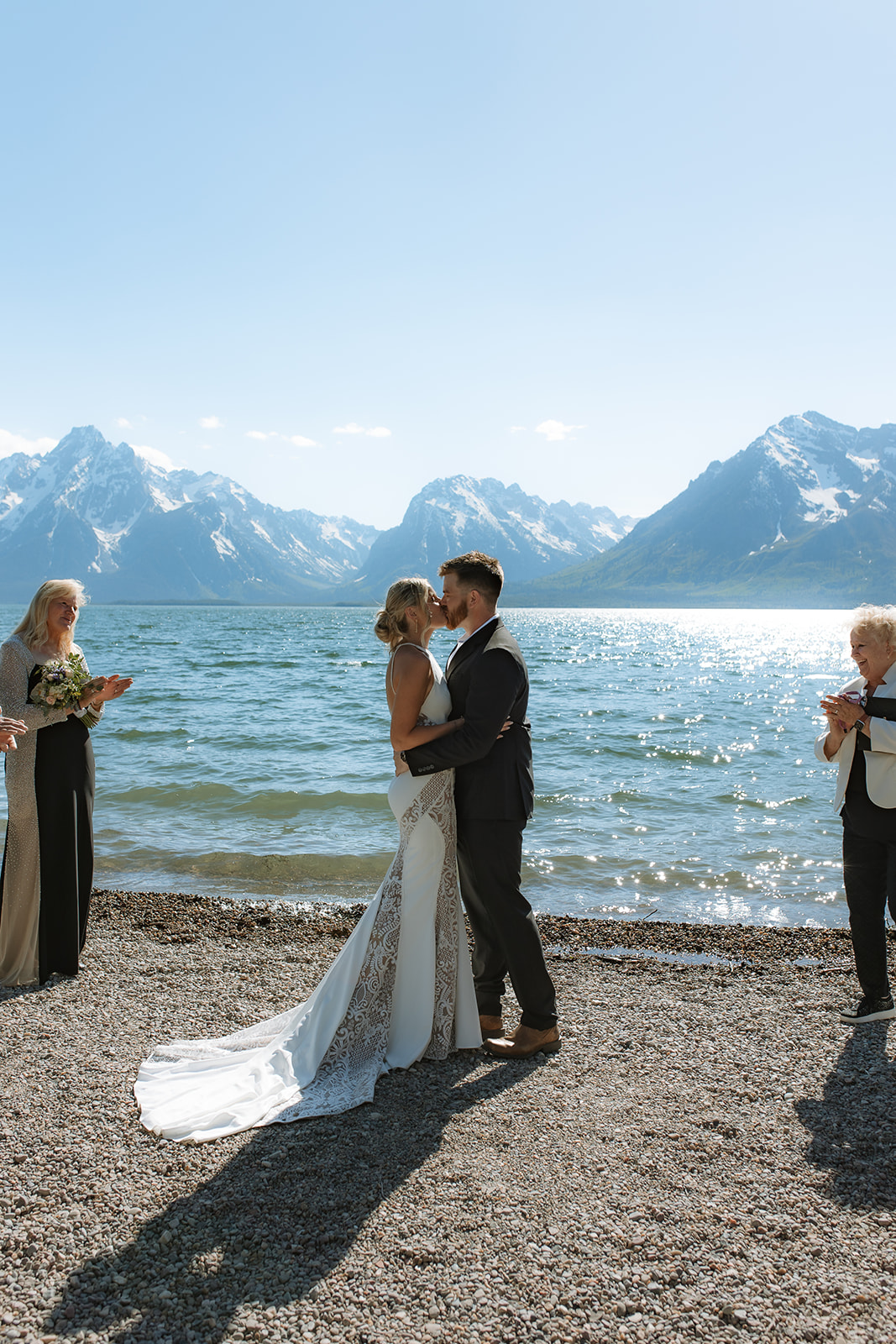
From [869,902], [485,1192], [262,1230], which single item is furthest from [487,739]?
[869,902]

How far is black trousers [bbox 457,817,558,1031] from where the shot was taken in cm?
524

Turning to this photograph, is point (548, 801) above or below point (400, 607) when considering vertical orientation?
below

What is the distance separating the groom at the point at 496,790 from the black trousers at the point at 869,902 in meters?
2.36

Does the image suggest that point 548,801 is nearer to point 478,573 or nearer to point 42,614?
point 42,614

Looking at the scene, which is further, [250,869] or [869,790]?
[250,869]

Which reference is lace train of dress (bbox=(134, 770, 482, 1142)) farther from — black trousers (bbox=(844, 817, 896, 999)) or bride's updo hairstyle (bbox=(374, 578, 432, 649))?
black trousers (bbox=(844, 817, 896, 999))

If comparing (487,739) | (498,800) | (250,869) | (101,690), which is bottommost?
(250,869)

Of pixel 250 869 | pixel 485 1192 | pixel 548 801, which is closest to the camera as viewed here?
pixel 485 1192

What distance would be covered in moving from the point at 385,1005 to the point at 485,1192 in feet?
4.79

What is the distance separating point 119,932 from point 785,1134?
6.19 m

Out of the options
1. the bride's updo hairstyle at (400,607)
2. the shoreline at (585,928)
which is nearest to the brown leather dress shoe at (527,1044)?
the shoreline at (585,928)

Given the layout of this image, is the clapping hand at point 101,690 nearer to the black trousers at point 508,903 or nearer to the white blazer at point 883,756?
the black trousers at point 508,903

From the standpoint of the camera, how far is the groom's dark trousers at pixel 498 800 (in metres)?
5.05

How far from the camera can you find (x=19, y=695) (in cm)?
664
